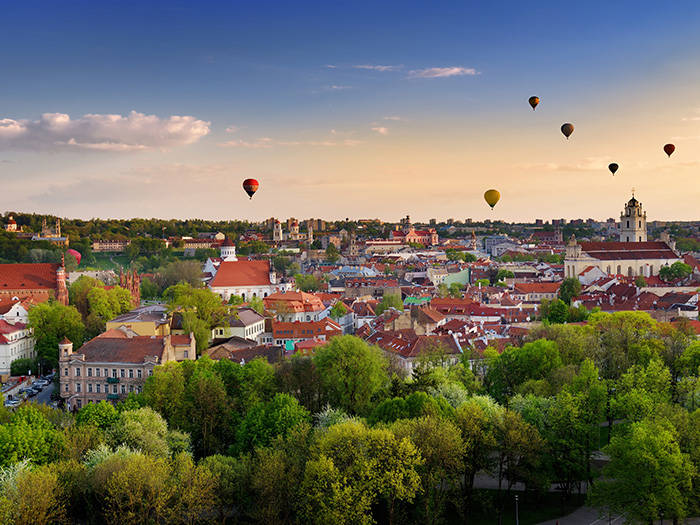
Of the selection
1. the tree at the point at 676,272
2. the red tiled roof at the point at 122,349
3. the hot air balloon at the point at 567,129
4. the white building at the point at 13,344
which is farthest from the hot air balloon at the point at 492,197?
the tree at the point at 676,272

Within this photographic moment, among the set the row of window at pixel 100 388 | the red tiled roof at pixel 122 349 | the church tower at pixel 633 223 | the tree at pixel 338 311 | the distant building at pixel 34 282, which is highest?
the church tower at pixel 633 223

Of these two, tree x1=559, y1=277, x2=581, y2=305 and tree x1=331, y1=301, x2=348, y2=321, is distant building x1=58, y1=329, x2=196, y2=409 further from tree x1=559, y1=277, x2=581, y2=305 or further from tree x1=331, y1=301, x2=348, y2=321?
tree x1=559, y1=277, x2=581, y2=305

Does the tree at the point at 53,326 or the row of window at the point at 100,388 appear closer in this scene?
the row of window at the point at 100,388

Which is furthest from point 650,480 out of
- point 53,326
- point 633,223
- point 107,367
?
point 633,223

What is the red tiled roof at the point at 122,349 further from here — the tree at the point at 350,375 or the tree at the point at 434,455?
the tree at the point at 434,455

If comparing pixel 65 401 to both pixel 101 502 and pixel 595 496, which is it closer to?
pixel 101 502
